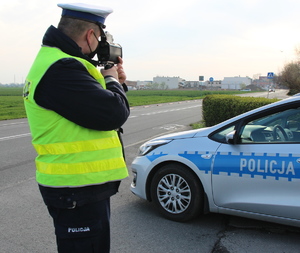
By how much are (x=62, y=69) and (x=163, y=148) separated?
8.70 ft

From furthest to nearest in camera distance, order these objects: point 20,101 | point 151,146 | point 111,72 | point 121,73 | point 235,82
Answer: point 235,82 → point 20,101 → point 151,146 → point 121,73 → point 111,72

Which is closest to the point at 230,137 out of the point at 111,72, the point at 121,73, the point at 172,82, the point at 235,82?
the point at 121,73

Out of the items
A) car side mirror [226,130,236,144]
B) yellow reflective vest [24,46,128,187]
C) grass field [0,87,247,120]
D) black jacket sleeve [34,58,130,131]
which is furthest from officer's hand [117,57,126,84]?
grass field [0,87,247,120]

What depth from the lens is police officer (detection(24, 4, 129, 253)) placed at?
1.59 meters

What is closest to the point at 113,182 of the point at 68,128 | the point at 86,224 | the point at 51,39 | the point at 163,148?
the point at 86,224

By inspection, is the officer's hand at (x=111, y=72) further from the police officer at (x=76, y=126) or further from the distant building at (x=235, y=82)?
the distant building at (x=235, y=82)

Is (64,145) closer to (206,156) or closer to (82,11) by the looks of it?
(82,11)

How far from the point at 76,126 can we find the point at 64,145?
0.11 m

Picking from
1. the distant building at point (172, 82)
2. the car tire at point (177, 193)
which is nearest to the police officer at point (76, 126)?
the car tire at point (177, 193)

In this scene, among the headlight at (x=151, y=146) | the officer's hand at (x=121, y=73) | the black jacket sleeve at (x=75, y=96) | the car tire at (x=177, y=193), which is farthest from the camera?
the headlight at (x=151, y=146)

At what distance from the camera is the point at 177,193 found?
157 inches

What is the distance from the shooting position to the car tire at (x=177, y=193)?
151 inches

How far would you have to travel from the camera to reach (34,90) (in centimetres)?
161

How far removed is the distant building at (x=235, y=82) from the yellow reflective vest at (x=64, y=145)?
501ft
